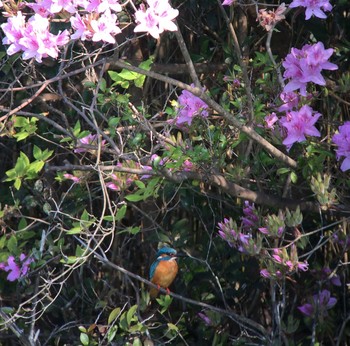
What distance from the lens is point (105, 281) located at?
3771 millimetres

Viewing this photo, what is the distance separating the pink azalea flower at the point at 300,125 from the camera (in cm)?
279

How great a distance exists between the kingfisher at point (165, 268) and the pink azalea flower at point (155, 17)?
4.51ft

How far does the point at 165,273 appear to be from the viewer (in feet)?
11.7

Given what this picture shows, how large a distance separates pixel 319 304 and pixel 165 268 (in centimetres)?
62

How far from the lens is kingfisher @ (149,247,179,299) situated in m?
3.57

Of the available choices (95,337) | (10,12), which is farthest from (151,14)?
(95,337)

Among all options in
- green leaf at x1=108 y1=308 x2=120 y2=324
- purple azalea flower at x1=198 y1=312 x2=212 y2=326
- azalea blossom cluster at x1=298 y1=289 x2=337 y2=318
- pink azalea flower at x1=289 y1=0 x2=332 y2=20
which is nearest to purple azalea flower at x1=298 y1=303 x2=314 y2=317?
azalea blossom cluster at x1=298 y1=289 x2=337 y2=318

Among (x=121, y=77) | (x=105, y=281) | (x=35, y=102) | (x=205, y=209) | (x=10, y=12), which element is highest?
(x=10, y=12)

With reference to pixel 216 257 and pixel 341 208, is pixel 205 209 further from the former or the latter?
pixel 341 208

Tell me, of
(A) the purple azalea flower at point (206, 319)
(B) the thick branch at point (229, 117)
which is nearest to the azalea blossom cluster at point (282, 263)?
(B) the thick branch at point (229, 117)

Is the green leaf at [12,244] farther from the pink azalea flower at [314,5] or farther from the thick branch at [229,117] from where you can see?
the pink azalea flower at [314,5]

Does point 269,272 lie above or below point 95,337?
above

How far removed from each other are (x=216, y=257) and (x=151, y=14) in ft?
5.09

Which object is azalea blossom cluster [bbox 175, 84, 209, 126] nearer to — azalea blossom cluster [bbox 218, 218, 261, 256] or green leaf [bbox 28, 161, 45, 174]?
azalea blossom cluster [bbox 218, 218, 261, 256]
